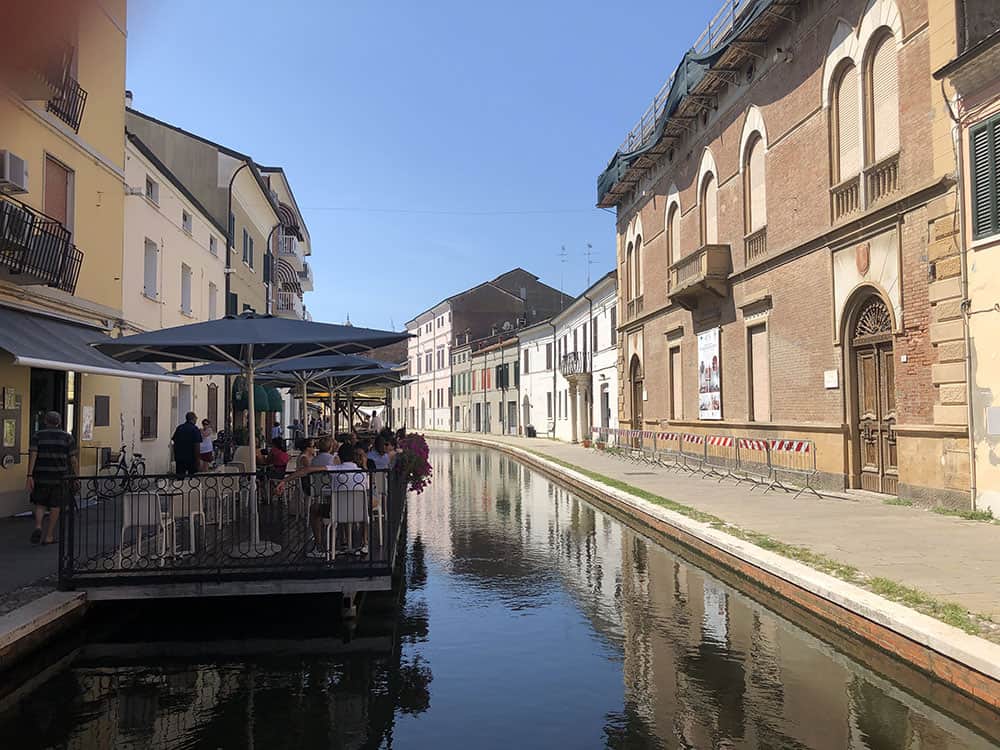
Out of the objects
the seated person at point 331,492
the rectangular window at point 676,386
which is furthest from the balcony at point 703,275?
the seated person at point 331,492

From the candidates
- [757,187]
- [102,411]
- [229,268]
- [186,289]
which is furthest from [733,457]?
[229,268]

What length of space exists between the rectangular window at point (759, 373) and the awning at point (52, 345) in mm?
13518

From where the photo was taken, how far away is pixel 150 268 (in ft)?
67.1

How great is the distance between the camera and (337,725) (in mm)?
5781

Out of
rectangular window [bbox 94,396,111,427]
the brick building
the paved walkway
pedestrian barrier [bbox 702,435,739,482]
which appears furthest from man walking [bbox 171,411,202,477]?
the brick building

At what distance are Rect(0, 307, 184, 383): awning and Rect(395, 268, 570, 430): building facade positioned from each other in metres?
56.9

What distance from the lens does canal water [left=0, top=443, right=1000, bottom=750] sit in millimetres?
5531

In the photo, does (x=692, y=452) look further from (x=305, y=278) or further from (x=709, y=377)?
(x=305, y=278)

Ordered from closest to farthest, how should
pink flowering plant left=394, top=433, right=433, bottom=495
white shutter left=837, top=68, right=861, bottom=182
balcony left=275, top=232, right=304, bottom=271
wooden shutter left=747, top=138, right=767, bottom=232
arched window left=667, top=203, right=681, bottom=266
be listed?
pink flowering plant left=394, top=433, right=433, bottom=495
white shutter left=837, top=68, right=861, bottom=182
wooden shutter left=747, top=138, right=767, bottom=232
arched window left=667, top=203, right=681, bottom=266
balcony left=275, top=232, right=304, bottom=271

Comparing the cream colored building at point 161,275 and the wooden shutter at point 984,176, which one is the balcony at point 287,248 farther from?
the wooden shutter at point 984,176

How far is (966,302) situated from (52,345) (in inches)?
540

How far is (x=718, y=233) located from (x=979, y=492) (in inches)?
498

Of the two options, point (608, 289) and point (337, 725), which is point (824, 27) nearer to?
point (337, 725)

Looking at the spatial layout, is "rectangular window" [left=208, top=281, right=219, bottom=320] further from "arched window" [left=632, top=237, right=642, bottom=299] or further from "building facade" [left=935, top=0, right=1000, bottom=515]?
"building facade" [left=935, top=0, right=1000, bottom=515]
